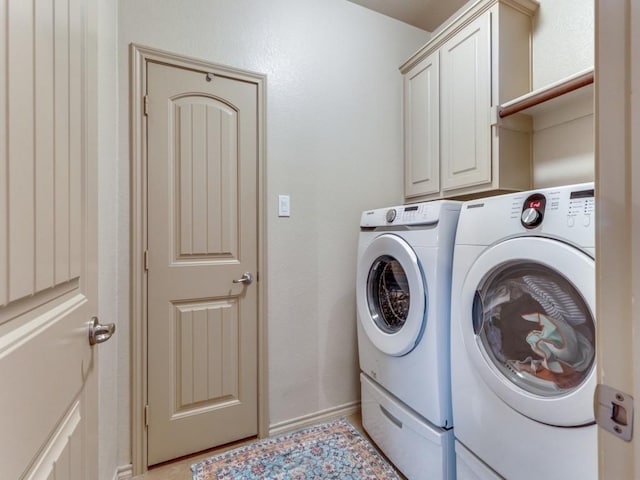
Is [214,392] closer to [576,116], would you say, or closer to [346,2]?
[576,116]

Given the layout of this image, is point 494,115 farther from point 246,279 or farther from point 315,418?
point 315,418

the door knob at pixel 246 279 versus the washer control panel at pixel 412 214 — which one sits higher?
the washer control panel at pixel 412 214

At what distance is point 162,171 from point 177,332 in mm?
814

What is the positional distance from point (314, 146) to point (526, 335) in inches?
56.5

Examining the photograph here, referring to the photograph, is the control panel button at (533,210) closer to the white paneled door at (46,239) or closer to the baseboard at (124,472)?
the white paneled door at (46,239)

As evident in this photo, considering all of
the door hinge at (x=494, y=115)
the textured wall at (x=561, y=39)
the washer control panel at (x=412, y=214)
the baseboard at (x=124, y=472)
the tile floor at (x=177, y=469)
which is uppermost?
the textured wall at (x=561, y=39)

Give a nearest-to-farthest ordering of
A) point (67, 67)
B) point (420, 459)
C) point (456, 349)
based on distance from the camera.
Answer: point (67, 67), point (456, 349), point (420, 459)

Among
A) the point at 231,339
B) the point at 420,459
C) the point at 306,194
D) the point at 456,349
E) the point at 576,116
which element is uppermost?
the point at 576,116

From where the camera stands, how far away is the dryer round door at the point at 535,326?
0.84 m

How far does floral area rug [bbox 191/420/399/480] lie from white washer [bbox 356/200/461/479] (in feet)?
0.36

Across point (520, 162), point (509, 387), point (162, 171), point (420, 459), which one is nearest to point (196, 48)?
point (162, 171)

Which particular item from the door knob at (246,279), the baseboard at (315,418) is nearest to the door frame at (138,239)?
the door knob at (246,279)

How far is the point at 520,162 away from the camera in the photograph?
1.62 metres

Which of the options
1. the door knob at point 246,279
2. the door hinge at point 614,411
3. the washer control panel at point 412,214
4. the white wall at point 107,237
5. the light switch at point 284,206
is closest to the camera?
the door hinge at point 614,411
